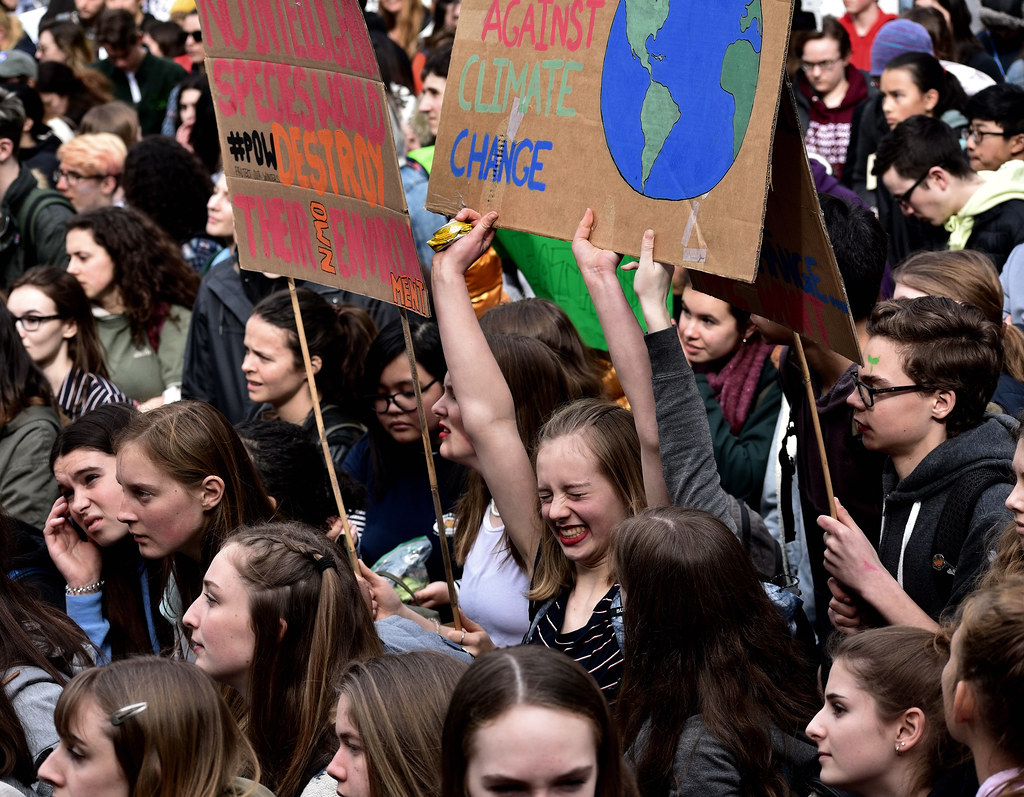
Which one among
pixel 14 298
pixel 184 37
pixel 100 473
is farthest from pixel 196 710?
pixel 184 37

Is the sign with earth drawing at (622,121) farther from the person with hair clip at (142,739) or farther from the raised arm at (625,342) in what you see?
the person with hair clip at (142,739)

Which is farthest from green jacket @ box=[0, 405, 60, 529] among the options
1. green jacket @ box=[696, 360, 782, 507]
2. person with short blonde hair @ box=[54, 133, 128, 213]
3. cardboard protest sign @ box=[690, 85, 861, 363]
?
person with short blonde hair @ box=[54, 133, 128, 213]

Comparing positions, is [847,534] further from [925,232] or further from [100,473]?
[925,232]

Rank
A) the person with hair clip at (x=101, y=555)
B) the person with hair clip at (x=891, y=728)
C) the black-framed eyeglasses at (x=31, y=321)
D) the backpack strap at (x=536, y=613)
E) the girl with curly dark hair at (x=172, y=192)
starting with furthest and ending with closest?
the girl with curly dark hair at (x=172, y=192), the black-framed eyeglasses at (x=31, y=321), the person with hair clip at (x=101, y=555), the backpack strap at (x=536, y=613), the person with hair clip at (x=891, y=728)

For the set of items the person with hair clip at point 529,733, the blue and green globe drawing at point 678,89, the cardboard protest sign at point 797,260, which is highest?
the blue and green globe drawing at point 678,89

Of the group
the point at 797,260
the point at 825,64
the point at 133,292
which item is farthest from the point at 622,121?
the point at 825,64

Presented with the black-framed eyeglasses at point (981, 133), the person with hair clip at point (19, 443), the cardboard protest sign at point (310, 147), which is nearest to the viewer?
the cardboard protest sign at point (310, 147)

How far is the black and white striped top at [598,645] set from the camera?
3.32 m

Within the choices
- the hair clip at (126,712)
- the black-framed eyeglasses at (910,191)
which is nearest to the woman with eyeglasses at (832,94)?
the black-framed eyeglasses at (910,191)

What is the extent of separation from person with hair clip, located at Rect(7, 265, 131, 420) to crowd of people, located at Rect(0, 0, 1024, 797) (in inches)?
0.6

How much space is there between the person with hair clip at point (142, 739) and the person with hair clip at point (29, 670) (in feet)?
0.94

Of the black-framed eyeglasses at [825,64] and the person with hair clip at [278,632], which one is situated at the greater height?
the black-framed eyeglasses at [825,64]

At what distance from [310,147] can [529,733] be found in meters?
2.21

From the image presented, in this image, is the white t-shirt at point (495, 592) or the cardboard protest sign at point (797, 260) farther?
the white t-shirt at point (495, 592)
